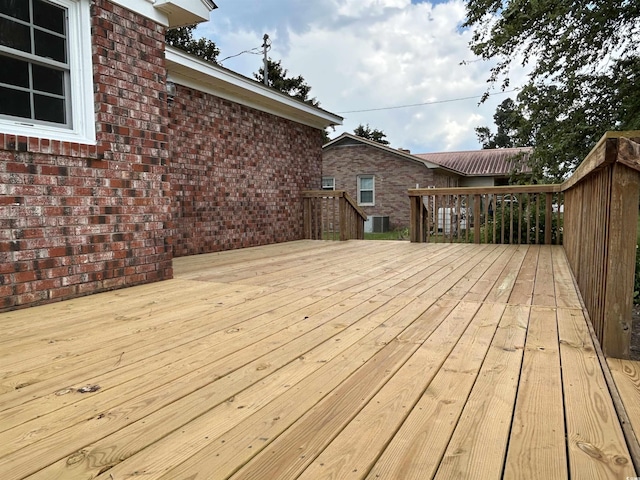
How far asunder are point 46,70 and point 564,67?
8.29 metres

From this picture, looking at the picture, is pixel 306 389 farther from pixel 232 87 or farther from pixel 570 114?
pixel 570 114

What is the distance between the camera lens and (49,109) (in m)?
3.07

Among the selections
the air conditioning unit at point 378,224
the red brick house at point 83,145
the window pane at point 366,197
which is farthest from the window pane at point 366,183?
the red brick house at point 83,145

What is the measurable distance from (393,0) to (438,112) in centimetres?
1015

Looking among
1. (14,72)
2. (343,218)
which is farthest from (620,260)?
(343,218)

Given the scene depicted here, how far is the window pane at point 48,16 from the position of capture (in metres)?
2.98

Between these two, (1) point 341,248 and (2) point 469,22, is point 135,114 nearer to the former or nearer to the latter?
(1) point 341,248

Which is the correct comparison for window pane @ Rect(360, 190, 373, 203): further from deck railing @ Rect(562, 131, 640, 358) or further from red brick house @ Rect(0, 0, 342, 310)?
deck railing @ Rect(562, 131, 640, 358)

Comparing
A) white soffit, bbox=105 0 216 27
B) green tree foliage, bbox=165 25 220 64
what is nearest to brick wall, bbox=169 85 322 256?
white soffit, bbox=105 0 216 27

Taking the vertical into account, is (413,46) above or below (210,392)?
above

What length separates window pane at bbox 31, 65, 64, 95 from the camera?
9.84 feet

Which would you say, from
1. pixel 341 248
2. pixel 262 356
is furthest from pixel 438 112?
pixel 262 356

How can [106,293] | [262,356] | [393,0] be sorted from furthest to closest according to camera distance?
[393,0] < [106,293] < [262,356]

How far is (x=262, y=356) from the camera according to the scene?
192 centimetres
